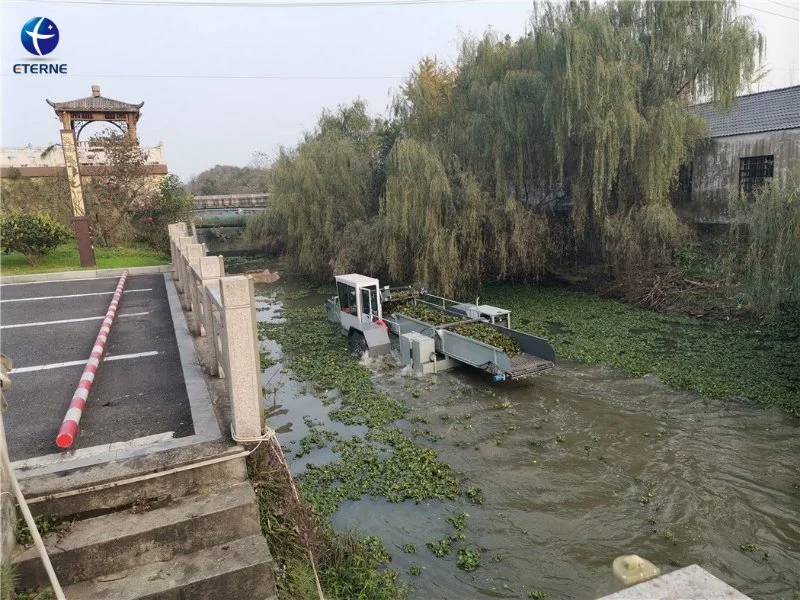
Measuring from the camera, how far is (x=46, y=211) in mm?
19172

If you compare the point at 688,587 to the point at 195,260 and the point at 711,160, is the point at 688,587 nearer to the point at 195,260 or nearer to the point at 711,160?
the point at 195,260

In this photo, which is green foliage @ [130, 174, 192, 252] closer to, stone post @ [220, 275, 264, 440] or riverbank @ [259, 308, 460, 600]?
riverbank @ [259, 308, 460, 600]

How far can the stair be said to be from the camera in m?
3.02

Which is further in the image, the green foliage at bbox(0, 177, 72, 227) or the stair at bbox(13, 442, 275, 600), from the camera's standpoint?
the green foliage at bbox(0, 177, 72, 227)

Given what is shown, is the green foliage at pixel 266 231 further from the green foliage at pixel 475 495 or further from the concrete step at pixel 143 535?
the concrete step at pixel 143 535

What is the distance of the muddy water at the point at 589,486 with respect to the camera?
480cm

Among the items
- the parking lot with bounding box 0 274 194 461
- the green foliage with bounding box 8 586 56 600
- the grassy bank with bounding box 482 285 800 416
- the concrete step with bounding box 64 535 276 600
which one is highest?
the parking lot with bounding box 0 274 194 461

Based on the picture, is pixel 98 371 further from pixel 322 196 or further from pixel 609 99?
pixel 322 196

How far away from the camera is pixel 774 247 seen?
9.13 metres

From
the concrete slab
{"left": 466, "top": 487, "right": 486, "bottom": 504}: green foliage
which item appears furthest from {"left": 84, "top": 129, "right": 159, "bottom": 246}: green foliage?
the concrete slab

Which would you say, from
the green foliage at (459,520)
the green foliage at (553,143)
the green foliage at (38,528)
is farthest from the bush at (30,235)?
the green foliage at (459,520)

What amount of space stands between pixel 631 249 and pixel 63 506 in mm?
12967

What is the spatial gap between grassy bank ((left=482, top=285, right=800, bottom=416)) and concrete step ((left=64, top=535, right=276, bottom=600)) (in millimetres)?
7441

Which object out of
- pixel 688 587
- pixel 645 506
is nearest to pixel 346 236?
pixel 645 506
